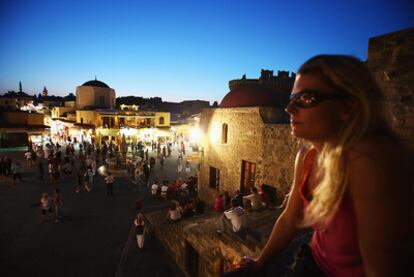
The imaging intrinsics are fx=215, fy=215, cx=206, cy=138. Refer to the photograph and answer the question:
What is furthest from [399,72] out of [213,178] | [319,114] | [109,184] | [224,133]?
[109,184]

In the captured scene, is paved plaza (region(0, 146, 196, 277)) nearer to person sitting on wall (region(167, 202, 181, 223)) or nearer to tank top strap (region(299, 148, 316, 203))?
person sitting on wall (region(167, 202, 181, 223))

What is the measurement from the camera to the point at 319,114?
115cm

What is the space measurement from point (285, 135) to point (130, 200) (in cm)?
930

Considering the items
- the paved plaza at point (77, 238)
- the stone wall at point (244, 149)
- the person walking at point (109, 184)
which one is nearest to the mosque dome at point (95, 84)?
the paved plaza at point (77, 238)

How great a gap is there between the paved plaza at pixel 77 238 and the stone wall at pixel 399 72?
7817 mm

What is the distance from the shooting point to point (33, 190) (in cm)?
1302

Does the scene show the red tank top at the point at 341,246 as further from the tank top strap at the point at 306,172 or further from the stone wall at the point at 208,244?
the stone wall at the point at 208,244

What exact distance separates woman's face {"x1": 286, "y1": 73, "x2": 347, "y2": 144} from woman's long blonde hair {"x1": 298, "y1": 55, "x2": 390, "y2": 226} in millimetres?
36

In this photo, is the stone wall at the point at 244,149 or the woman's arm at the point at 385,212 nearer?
the woman's arm at the point at 385,212

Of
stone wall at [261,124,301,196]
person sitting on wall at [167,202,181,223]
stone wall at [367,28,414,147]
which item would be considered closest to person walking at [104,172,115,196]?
person sitting on wall at [167,202,181,223]

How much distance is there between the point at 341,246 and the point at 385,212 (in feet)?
1.16

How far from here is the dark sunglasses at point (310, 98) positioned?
1.13m

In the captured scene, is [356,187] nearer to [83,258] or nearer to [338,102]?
[338,102]

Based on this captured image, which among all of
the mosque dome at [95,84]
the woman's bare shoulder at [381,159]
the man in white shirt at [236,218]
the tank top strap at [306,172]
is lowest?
Result: the man in white shirt at [236,218]
